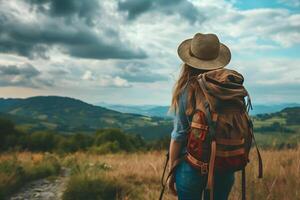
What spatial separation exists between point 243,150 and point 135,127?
554ft

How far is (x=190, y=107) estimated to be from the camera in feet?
11.8

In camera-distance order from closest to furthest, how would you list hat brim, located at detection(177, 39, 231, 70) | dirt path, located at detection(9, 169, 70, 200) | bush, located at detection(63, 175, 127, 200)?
hat brim, located at detection(177, 39, 231, 70) → bush, located at detection(63, 175, 127, 200) → dirt path, located at detection(9, 169, 70, 200)

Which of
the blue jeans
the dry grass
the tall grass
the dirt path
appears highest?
the blue jeans

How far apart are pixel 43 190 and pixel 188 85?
7329 mm

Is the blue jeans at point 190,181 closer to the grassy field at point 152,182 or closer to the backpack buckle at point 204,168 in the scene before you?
the backpack buckle at point 204,168

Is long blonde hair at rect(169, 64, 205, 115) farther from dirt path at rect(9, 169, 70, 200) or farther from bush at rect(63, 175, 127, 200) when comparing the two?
dirt path at rect(9, 169, 70, 200)

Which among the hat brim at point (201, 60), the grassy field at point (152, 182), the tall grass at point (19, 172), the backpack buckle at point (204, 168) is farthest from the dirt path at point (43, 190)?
the backpack buckle at point (204, 168)

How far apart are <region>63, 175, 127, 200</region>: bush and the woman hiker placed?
16.6 feet

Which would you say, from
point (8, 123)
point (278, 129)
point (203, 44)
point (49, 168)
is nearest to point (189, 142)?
point (203, 44)

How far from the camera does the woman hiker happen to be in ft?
11.8

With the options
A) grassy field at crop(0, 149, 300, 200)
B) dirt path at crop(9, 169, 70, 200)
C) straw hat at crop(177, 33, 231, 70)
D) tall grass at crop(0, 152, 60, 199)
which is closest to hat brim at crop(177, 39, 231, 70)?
straw hat at crop(177, 33, 231, 70)

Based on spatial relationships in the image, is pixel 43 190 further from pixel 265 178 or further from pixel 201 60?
pixel 201 60

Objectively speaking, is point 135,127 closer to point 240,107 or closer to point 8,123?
point 8,123

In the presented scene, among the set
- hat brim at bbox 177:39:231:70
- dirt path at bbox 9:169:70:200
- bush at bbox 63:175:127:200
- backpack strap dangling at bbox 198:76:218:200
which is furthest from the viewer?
dirt path at bbox 9:169:70:200
